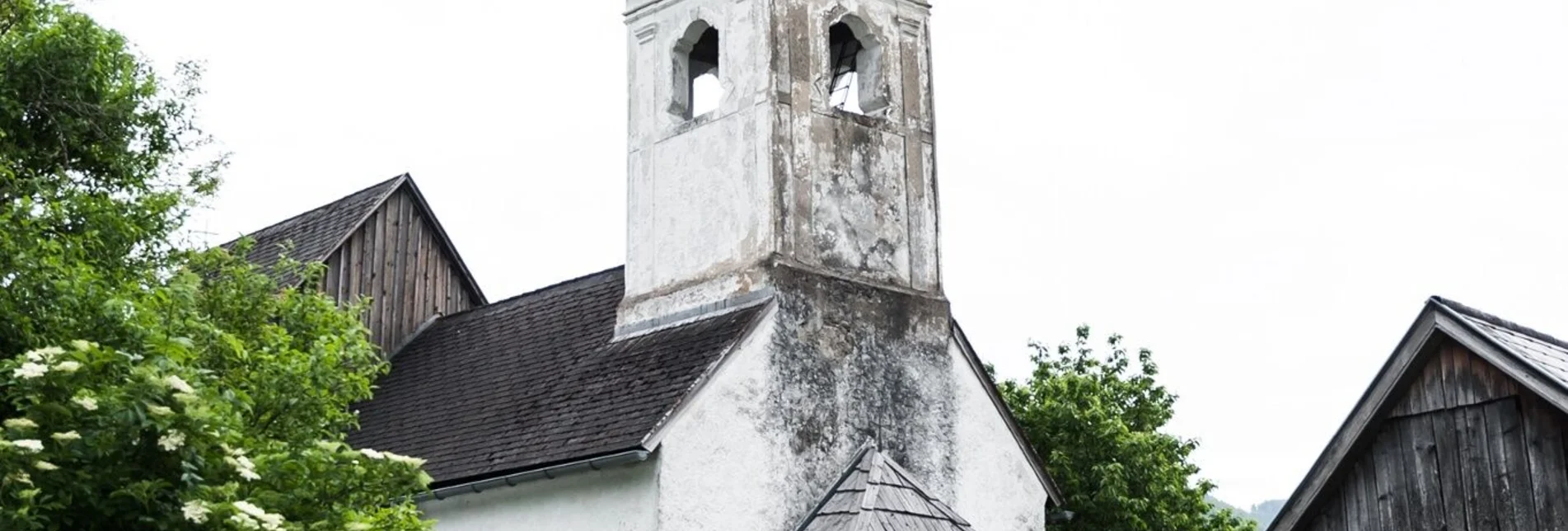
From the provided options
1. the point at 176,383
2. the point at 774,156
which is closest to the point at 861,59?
the point at 774,156

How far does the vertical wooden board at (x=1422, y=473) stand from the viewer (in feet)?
36.4

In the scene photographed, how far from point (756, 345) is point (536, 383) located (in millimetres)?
2909

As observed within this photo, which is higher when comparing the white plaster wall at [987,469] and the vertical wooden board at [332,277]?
the vertical wooden board at [332,277]

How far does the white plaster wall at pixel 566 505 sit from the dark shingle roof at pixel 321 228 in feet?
19.2

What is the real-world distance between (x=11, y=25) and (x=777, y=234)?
7.12 meters

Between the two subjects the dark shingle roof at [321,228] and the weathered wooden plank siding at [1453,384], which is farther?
the dark shingle roof at [321,228]

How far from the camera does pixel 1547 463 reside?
34.8ft

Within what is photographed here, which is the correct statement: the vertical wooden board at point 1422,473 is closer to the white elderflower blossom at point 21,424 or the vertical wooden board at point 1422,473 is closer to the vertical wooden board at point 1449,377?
the vertical wooden board at point 1449,377

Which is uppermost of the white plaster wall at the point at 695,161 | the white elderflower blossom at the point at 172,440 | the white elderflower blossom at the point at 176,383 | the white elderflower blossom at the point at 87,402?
the white plaster wall at the point at 695,161

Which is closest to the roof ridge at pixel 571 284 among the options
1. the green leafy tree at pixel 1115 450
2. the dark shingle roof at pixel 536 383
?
the dark shingle roof at pixel 536 383

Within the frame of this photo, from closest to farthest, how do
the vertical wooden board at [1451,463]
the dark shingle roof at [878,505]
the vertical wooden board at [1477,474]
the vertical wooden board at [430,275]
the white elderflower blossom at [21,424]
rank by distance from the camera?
the white elderflower blossom at [21,424] < the vertical wooden board at [1477,474] < the vertical wooden board at [1451,463] < the dark shingle roof at [878,505] < the vertical wooden board at [430,275]

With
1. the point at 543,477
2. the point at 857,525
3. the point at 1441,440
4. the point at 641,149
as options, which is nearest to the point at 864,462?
the point at 857,525

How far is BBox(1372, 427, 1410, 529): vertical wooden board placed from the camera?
11.3 meters

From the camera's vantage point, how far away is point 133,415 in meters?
9.66
